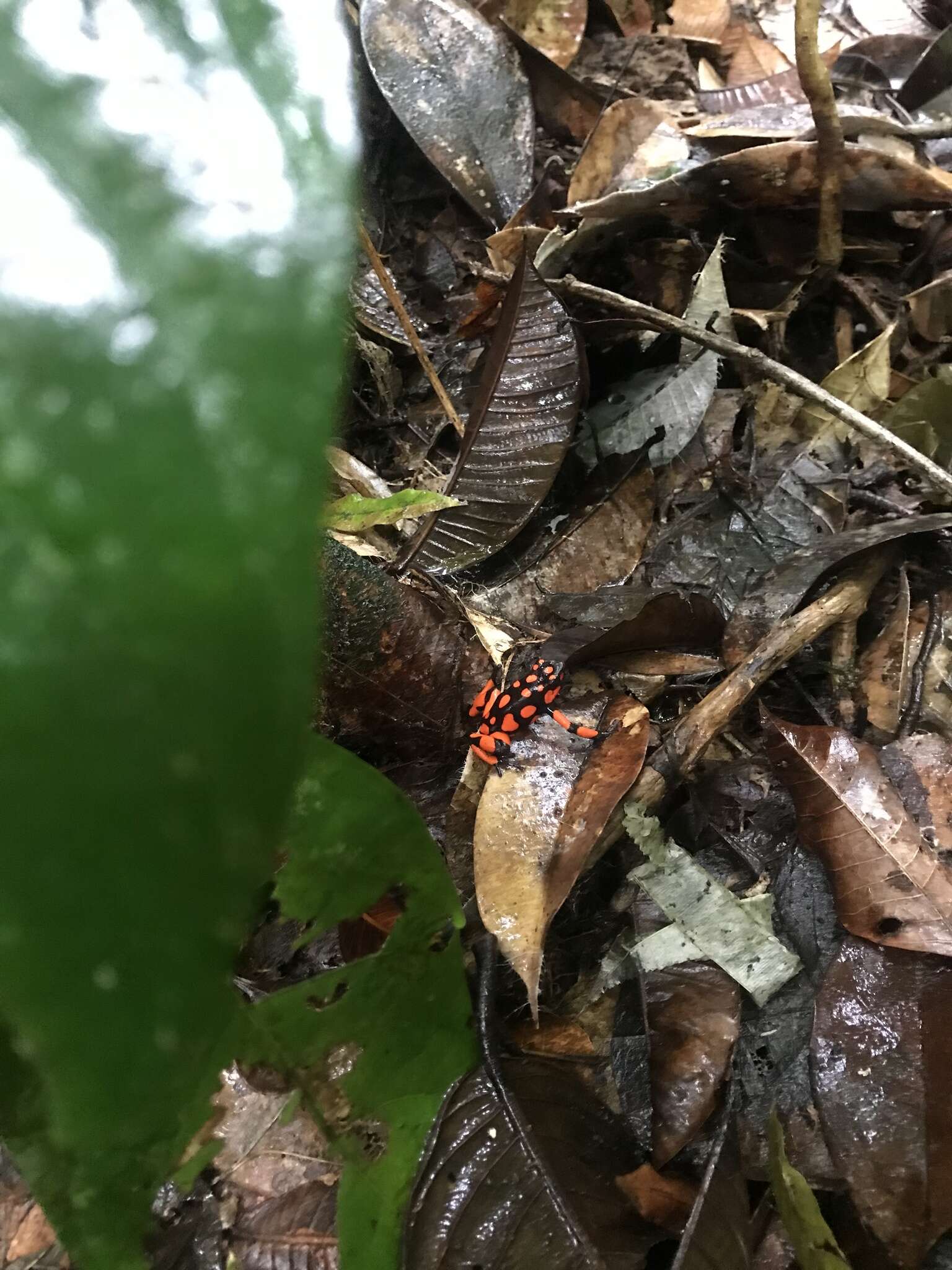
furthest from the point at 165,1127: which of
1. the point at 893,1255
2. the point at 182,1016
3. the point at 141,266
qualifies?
the point at 893,1255

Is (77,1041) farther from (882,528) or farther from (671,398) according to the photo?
(671,398)

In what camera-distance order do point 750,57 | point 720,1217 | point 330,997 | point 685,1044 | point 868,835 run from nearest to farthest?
point 330,997
point 720,1217
point 685,1044
point 868,835
point 750,57

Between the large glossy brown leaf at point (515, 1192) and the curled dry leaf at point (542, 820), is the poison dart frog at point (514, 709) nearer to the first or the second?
the curled dry leaf at point (542, 820)

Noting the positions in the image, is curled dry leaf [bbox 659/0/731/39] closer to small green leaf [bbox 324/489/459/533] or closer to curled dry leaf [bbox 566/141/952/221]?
curled dry leaf [bbox 566/141/952/221]

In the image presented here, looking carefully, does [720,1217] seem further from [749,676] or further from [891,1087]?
[749,676]

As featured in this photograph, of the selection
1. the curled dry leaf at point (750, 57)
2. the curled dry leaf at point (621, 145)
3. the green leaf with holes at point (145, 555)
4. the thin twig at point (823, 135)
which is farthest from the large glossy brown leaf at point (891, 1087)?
the curled dry leaf at point (750, 57)

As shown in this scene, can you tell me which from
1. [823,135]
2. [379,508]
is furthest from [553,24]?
[379,508]

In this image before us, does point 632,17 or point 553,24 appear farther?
point 632,17

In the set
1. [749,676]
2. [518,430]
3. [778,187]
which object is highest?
[778,187]
